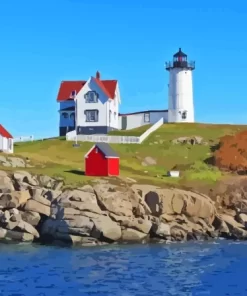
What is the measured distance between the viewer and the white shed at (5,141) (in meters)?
72.6

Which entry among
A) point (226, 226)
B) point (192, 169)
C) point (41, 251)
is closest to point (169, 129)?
point (192, 169)

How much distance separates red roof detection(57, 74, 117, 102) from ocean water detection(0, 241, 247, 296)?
152 ft

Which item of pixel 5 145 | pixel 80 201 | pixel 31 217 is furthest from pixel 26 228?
pixel 5 145

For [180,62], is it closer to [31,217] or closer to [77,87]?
[77,87]

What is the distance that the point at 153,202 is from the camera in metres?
55.9

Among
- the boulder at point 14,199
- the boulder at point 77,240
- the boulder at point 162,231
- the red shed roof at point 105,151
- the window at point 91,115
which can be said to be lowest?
the boulder at point 77,240

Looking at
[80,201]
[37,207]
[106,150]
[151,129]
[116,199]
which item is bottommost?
[37,207]

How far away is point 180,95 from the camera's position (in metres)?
99.0

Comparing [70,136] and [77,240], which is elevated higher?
[70,136]

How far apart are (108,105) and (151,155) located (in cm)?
1484

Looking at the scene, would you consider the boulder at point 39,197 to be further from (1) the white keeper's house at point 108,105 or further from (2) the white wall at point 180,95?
(2) the white wall at point 180,95

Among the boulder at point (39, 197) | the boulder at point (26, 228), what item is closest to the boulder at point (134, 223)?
the boulder at point (39, 197)

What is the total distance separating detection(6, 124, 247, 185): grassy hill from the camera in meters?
65.4

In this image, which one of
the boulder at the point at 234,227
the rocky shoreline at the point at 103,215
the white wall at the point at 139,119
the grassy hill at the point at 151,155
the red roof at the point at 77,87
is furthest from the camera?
the white wall at the point at 139,119
